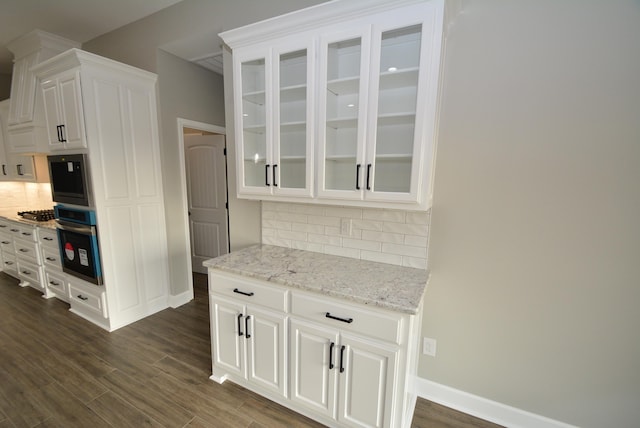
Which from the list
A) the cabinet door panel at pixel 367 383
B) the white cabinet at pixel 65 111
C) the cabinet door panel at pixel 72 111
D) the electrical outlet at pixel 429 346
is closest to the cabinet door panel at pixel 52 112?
the white cabinet at pixel 65 111

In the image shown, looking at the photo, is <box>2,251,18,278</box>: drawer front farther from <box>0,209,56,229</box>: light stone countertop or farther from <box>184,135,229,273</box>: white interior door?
<box>184,135,229,273</box>: white interior door

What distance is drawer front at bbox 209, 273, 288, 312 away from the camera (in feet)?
5.22

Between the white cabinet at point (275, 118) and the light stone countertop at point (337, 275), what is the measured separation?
48cm

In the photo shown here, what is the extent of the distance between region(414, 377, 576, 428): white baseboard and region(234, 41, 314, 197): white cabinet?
161cm

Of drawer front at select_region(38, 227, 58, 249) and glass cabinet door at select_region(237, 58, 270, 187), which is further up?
glass cabinet door at select_region(237, 58, 270, 187)

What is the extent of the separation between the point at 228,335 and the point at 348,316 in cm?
96

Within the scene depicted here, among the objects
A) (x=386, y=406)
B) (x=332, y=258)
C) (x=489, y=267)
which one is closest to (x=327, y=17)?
(x=332, y=258)

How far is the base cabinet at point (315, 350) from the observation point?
4.39 feet

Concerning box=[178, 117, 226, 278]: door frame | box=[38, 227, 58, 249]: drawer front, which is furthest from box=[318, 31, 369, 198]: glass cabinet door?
box=[38, 227, 58, 249]: drawer front

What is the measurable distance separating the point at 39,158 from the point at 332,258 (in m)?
4.46

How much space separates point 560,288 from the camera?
1479mm

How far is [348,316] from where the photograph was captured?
139 cm

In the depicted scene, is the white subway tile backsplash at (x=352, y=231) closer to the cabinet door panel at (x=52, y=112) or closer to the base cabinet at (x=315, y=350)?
the base cabinet at (x=315, y=350)

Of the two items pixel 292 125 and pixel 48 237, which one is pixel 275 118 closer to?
pixel 292 125
